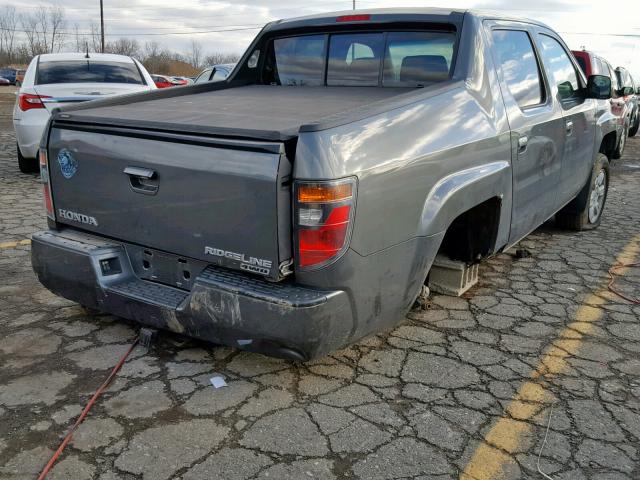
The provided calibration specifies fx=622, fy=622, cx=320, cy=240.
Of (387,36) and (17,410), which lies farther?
(387,36)

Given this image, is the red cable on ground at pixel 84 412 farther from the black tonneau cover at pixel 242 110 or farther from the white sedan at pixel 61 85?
the white sedan at pixel 61 85

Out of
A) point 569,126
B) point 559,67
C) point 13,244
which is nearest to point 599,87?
point 559,67

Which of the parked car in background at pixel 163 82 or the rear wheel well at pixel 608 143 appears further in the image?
the parked car in background at pixel 163 82

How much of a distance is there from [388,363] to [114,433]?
1414 mm

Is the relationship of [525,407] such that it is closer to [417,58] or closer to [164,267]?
[164,267]

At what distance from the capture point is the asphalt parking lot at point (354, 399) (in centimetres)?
246

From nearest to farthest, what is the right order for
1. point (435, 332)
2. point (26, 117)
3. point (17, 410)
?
1. point (17, 410)
2. point (435, 332)
3. point (26, 117)

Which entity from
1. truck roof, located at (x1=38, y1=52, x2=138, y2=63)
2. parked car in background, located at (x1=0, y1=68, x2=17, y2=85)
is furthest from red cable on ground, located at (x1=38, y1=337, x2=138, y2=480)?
parked car in background, located at (x1=0, y1=68, x2=17, y2=85)

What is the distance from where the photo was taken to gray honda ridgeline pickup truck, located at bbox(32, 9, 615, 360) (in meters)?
2.60

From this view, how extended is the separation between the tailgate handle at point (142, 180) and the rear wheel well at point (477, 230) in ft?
5.70

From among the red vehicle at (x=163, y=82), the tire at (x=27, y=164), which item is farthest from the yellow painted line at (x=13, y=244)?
the red vehicle at (x=163, y=82)

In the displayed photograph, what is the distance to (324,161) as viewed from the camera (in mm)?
2486

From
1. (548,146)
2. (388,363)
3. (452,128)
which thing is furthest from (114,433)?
(548,146)

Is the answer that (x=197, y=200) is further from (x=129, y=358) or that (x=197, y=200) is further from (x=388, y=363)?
(x=388, y=363)
